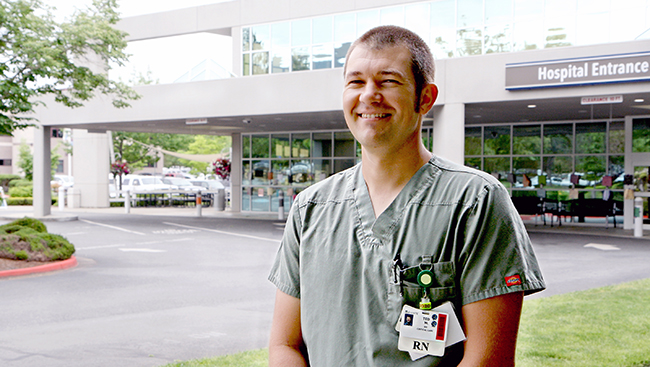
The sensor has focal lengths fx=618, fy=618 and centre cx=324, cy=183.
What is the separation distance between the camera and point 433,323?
5.32 ft

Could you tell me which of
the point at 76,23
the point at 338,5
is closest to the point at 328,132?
the point at 338,5

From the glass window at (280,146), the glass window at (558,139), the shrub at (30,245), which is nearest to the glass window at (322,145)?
the glass window at (280,146)

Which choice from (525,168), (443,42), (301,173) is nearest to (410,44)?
(443,42)

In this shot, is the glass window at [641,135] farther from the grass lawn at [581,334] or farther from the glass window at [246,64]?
the glass window at [246,64]

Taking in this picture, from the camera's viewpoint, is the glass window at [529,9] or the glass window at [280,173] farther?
the glass window at [280,173]

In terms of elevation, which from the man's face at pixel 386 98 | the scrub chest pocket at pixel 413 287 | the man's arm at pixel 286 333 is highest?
the man's face at pixel 386 98

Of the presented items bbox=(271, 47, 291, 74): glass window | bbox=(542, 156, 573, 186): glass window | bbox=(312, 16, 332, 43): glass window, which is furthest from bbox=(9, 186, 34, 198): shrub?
bbox=(542, 156, 573, 186): glass window

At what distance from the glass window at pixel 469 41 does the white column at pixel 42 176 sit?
54.7 feet

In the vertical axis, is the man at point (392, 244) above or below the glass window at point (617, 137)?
below

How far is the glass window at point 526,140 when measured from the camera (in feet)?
78.6

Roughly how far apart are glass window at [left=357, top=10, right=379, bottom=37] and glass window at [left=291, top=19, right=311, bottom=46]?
212 cm

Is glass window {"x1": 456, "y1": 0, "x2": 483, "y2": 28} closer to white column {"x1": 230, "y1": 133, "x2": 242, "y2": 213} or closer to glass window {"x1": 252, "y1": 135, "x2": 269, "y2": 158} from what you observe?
glass window {"x1": 252, "y1": 135, "x2": 269, "y2": 158}

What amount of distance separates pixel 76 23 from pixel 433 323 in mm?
17777

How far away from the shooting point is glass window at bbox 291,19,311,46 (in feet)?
77.5
